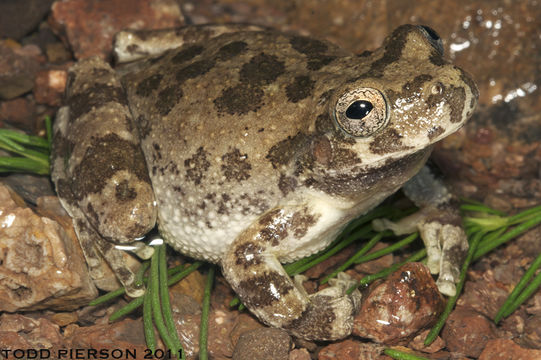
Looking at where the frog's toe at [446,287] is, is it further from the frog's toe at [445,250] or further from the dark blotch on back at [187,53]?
Answer: the dark blotch on back at [187,53]

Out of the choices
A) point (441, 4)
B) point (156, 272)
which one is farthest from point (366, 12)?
point (156, 272)

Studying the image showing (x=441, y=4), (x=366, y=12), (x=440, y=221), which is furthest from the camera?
(x=366, y=12)

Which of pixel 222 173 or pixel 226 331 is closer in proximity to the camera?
pixel 222 173

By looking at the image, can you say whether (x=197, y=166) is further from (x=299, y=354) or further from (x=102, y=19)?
(x=102, y=19)

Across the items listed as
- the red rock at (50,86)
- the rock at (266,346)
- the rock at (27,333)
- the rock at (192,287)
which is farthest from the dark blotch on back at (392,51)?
the red rock at (50,86)

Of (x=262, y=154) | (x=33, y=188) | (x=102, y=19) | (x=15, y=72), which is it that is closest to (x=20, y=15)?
(x=15, y=72)

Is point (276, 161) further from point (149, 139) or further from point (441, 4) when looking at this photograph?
point (441, 4)
